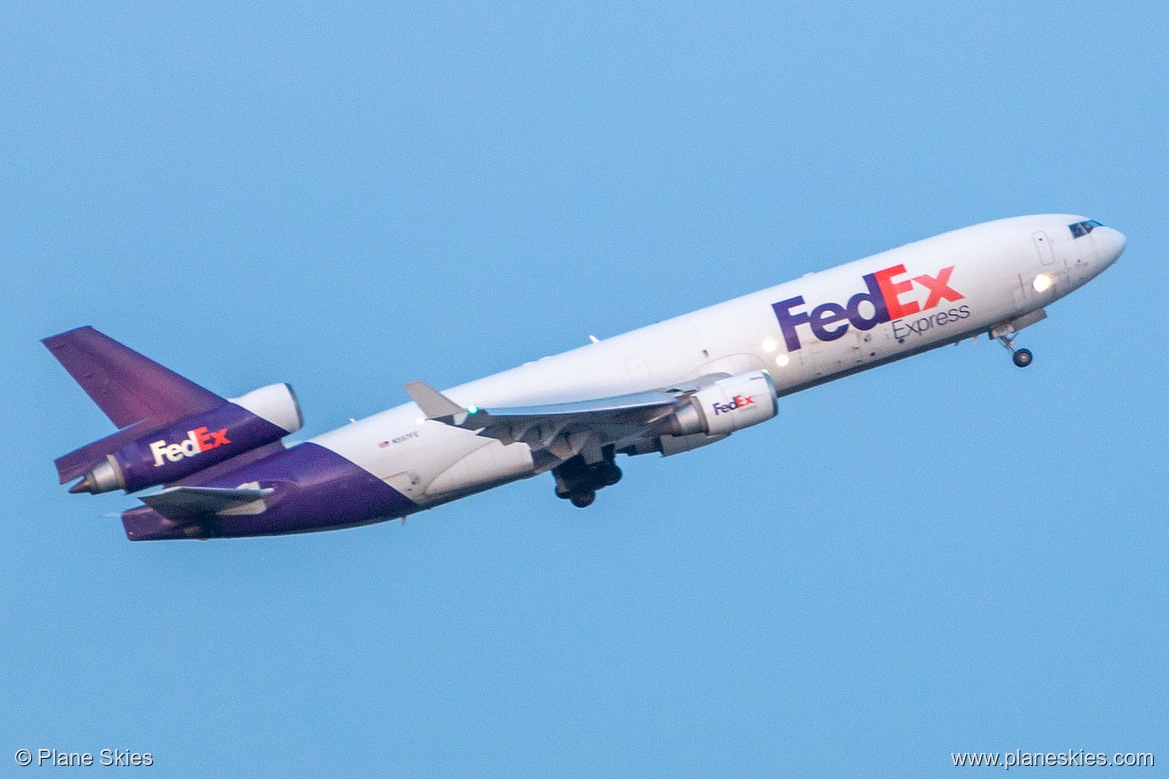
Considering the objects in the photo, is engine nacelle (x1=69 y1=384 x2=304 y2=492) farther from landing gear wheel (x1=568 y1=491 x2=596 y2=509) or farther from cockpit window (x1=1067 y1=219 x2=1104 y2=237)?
cockpit window (x1=1067 y1=219 x2=1104 y2=237)

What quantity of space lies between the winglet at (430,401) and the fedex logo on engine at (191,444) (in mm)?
8631

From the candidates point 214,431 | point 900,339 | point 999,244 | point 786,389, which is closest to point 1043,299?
point 999,244

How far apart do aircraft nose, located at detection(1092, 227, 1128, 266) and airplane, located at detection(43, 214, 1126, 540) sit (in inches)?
88.3

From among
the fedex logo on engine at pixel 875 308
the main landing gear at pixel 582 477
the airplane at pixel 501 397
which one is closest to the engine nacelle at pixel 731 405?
the airplane at pixel 501 397

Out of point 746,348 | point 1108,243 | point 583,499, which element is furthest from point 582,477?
point 1108,243

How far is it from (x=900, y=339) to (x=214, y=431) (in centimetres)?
1932

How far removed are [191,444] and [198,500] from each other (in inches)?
77.1

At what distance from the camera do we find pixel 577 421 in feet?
112

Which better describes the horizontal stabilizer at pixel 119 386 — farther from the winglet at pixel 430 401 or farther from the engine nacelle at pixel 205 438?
the winglet at pixel 430 401

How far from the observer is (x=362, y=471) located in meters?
36.1

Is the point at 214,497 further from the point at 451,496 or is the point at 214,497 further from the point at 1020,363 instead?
the point at 1020,363

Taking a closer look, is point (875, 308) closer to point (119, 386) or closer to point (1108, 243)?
point (1108, 243)

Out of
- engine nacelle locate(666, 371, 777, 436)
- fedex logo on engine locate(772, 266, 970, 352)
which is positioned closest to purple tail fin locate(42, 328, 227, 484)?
engine nacelle locate(666, 371, 777, 436)

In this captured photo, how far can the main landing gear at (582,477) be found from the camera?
121ft
